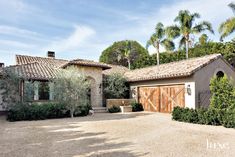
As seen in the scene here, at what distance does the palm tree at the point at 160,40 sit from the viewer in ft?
115

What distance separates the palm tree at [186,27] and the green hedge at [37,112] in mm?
21160

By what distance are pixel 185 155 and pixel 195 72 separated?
12803 mm

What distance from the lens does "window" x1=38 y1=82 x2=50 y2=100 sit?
890 inches

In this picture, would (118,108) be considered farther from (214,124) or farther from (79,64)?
(214,124)

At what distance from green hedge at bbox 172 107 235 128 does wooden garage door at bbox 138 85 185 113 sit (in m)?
4.08

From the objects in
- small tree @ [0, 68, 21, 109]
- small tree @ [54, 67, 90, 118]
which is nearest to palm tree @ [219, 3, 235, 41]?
small tree @ [54, 67, 90, 118]

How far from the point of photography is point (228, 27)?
84.1ft

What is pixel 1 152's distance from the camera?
8320 millimetres

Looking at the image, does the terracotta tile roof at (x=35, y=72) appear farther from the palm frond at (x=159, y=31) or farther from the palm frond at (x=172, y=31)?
the palm frond at (x=172, y=31)

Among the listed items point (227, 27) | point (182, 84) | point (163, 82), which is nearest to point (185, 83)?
point (182, 84)

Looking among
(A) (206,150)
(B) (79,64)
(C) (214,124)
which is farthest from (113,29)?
(A) (206,150)

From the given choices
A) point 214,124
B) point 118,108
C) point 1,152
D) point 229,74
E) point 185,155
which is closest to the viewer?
point 185,155

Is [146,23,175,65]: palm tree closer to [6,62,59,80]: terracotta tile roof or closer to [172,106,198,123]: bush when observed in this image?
[6,62,59,80]: terracotta tile roof

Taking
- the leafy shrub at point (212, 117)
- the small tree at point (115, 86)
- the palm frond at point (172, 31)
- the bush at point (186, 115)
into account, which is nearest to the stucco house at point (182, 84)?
the small tree at point (115, 86)
